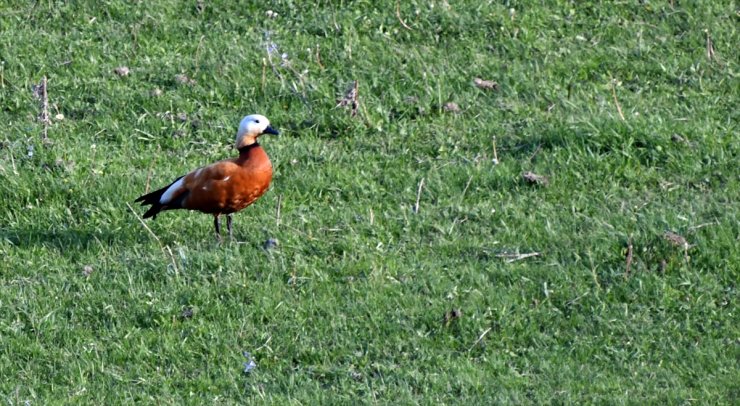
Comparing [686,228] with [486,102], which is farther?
[486,102]

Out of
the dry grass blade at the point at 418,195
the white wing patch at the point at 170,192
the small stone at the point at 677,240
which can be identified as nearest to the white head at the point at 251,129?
the white wing patch at the point at 170,192

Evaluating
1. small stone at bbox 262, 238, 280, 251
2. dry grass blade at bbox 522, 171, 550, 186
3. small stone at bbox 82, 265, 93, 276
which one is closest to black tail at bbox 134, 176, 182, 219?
small stone at bbox 82, 265, 93, 276

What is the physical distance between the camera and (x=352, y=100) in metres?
10.2

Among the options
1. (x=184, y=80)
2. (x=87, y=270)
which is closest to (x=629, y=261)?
(x=87, y=270)

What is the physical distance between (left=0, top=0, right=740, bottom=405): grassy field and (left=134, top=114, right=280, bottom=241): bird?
0.80ft

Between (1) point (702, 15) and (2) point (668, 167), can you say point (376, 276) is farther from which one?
(1) point (702, 15)

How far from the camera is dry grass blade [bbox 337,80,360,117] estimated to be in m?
10.2

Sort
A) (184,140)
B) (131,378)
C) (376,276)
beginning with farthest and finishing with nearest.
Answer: (184,140) < (376,276) < (131,378)

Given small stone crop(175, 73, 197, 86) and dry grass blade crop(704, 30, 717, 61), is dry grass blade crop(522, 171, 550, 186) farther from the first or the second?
small stone crop(175, 73, 197, 86)

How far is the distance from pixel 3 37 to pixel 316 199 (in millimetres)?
3625

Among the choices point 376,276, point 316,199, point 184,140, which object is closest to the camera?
point 376,276

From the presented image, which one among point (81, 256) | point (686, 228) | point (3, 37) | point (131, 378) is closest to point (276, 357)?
point (131, 378)

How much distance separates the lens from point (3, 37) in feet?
37.0

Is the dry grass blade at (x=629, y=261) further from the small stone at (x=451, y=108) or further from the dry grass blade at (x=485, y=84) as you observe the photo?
the dry grass blade at (x=485, y=84)
